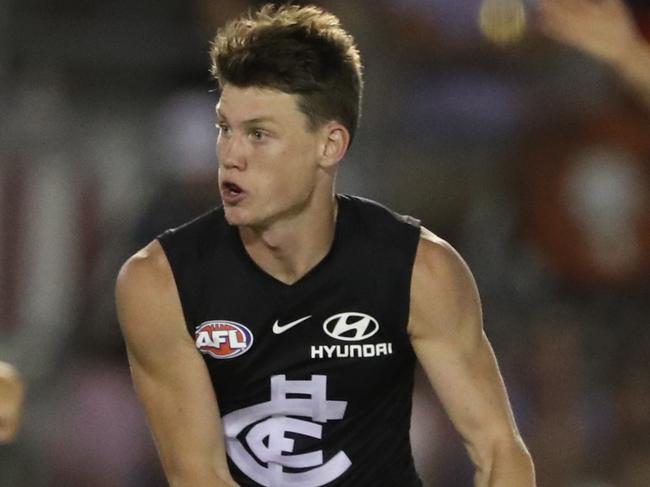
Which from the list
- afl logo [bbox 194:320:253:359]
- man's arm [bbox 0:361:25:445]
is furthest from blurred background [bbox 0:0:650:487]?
man's arm [bbox 0:361:25:445]

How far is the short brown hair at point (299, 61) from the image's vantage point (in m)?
3.58

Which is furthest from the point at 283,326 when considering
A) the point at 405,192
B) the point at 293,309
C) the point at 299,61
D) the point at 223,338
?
the point at 405,192

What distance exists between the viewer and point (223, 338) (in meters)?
3.69

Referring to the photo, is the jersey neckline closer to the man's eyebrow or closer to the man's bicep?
the man's bicep

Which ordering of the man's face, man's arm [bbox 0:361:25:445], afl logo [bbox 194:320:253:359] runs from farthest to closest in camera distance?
afl logo [bbox 194:320:253:359] < the man's face < man's arm [bbox 0:361:25:445]

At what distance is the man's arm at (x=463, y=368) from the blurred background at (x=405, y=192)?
242cm

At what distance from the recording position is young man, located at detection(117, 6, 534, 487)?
11.8 feet

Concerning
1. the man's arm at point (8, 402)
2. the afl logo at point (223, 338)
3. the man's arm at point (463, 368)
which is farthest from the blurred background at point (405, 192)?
the man's arm at point (8, 402)

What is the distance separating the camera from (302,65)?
11.9 feet

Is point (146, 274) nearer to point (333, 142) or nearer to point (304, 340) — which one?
point (304, 340)

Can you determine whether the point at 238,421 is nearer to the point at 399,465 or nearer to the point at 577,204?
the point at 399,465

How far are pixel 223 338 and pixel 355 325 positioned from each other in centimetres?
36

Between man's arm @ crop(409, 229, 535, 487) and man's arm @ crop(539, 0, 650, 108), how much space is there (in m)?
0.87

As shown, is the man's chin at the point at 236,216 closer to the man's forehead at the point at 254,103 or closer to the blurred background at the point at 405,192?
the man's forehead at the point at 254,103
